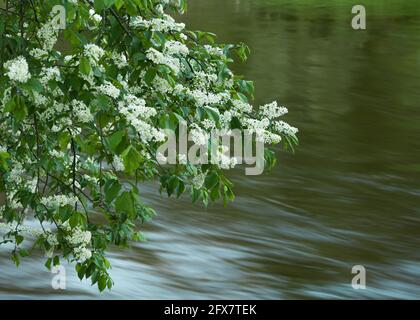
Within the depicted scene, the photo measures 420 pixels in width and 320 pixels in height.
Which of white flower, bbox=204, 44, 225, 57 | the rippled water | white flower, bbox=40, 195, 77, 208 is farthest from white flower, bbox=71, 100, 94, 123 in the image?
the rippled water

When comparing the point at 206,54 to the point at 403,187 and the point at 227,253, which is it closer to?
the point at 227,253

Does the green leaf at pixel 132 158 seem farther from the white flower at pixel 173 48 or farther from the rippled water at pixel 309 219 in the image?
the rippled water at pixel 309 219

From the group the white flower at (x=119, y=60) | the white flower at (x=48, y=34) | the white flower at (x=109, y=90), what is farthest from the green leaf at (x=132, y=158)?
the white flower at (x=48, y=34)

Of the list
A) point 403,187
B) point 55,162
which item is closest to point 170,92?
point 55,162

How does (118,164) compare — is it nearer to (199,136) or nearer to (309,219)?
(199,136)

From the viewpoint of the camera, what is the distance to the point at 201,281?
9367 mm

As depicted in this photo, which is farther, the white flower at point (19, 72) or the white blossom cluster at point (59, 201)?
the white blossom cluster at point (59, 201)

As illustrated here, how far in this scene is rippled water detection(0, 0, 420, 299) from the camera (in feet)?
30.4

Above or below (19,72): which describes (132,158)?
below

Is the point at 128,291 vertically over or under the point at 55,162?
under

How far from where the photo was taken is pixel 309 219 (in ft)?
37.5

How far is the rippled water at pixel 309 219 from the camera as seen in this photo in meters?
9.27

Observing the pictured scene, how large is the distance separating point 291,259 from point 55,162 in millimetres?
5548

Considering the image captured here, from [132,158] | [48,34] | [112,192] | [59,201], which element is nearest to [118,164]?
[59,201]
